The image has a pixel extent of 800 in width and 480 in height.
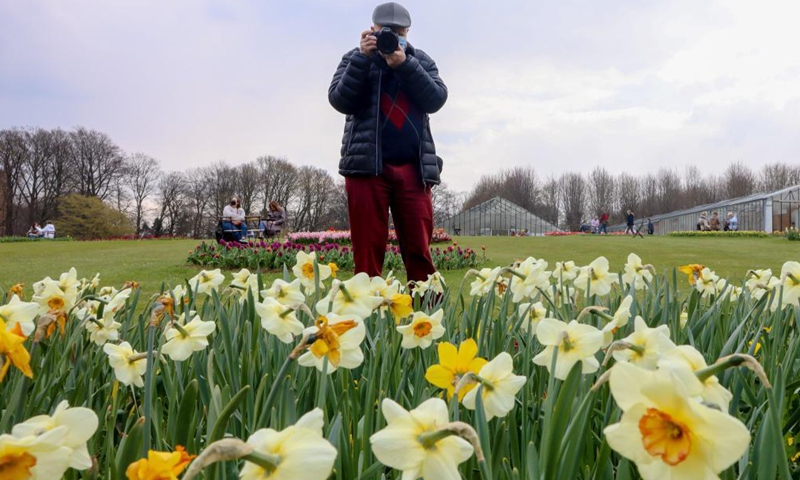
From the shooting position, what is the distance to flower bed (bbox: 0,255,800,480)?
1.40 feet

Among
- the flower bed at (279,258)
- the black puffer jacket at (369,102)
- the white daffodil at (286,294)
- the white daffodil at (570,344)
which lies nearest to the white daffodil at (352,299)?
the white daffodil at (286,294)

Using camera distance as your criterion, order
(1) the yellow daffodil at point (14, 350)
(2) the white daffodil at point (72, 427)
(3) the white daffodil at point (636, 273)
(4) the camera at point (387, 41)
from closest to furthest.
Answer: (2) the white daffodil at point (72, 427)
(1) the yellow daffodil at point (14, 350)
(3) the white daffodil at point (636, 273)
(4) the camera at point (387, 41)

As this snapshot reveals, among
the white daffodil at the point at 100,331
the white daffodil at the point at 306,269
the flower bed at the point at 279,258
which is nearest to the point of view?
the white daffodil at the point at 100,331

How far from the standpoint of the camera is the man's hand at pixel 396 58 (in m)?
2.85

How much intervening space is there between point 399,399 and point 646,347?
52 cm

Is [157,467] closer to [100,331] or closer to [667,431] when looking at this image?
[667,431]

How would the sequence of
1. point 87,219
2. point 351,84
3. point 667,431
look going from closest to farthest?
point 667,431 → point 351,84 → point 87,219

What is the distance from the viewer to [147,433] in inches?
29.4

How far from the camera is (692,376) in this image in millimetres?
446

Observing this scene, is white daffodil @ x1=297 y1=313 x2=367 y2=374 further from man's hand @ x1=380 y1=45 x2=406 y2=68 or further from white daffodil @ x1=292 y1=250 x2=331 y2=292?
man's hand @ x1=380 y1=45 x2=406 y2=68

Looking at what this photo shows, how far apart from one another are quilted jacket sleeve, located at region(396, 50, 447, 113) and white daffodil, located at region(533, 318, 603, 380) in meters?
2.29

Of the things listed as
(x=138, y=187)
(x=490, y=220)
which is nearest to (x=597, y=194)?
(x=490, y=220)

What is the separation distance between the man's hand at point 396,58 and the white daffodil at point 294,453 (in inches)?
105

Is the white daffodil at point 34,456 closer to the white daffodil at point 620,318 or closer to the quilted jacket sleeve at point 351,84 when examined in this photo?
the white daffodil at point 620,318
